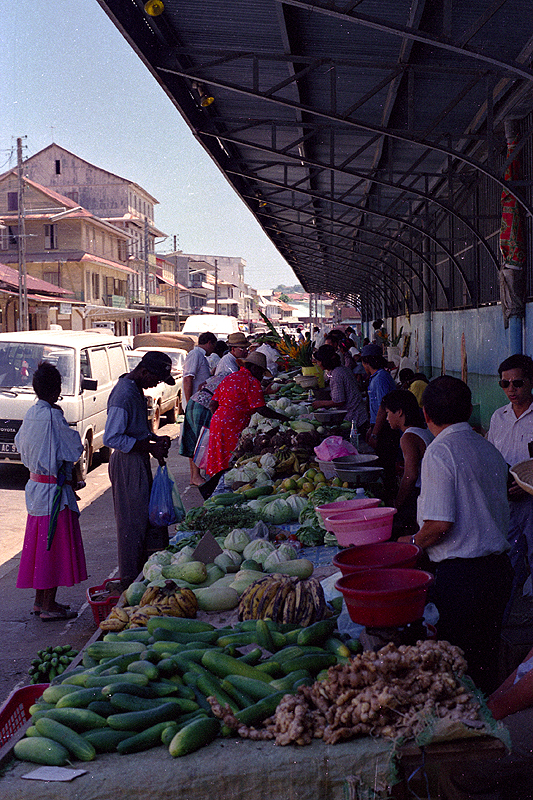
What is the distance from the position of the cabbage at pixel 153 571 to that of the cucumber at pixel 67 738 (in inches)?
61.9

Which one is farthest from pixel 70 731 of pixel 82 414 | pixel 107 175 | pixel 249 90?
pixel 107 175

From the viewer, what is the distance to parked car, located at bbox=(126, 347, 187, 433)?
51.3ft

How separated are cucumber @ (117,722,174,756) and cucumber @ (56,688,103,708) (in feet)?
0.85

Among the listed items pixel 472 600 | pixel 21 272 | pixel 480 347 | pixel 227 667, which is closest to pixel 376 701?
pixel 227 667

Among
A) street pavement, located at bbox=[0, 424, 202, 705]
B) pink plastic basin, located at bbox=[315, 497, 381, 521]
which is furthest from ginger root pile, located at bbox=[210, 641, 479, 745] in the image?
street pavement, located at bbox=[0, 424, 202, 705]

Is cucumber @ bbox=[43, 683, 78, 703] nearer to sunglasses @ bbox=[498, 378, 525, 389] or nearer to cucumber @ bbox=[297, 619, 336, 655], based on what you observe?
cucumber @ bbox=[297, 619, 336, 655]

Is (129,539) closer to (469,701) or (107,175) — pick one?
(469,701)

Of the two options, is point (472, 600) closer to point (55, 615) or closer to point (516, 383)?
point (516, 383)

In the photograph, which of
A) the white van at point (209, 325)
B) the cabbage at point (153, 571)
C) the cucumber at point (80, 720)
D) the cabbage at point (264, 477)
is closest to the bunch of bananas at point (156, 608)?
the cabbage at point (153, 571)

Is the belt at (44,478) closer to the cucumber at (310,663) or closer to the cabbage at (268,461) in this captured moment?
the cabbage at (268,461)

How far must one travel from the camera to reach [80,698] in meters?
2.56

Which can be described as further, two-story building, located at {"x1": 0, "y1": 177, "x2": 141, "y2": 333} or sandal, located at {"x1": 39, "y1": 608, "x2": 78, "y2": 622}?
two-story building, located at {"x1": 0, "y1": 177, "x2": 141, "y2": 333}

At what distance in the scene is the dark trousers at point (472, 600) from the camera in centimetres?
323

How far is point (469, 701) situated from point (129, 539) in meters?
4.02
